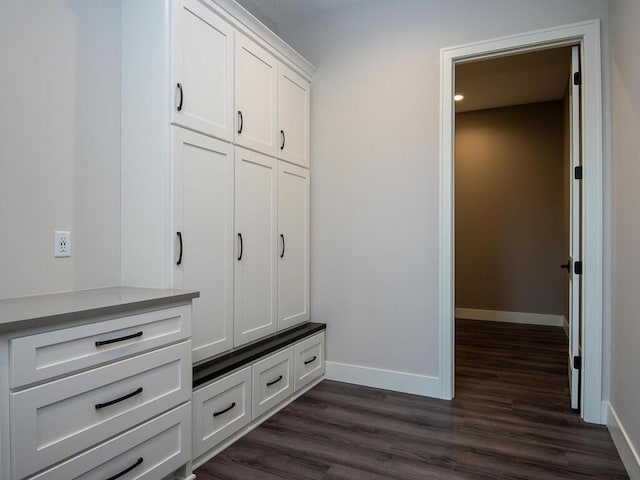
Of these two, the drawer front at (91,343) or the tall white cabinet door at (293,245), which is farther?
the tall white cabinet door at (293,245)

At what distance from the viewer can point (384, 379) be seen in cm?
309

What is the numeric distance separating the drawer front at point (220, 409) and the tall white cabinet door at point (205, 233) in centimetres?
19

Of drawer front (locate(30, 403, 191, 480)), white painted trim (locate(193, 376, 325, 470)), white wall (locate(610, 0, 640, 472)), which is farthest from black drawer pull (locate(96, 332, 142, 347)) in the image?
white wall (locate(610, 0, 640, 472))

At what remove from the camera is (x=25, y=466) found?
1.30 m

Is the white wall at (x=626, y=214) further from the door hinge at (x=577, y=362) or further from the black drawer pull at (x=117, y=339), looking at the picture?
the black drawer pull at (x=117, y=339)

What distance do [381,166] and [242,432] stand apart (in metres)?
1.96

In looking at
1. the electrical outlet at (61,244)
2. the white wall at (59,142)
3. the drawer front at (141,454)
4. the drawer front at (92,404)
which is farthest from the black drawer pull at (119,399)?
the electrical outlet at (61,244)

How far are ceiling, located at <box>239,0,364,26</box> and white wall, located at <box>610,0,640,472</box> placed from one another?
177cm

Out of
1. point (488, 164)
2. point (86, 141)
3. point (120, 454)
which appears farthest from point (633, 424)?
point (488, 164)

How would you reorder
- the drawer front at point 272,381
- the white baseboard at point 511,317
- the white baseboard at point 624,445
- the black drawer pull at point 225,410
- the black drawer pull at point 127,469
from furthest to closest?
the white baseboard at point 511,317
the drawer front at point 272,381
the black drawer pull at point 225,410
the white baseboard at point 624,445
the black drawer pull at point 127,469

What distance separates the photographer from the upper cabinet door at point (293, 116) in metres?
2.95

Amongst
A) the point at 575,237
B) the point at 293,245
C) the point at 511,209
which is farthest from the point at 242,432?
the point at 511,209

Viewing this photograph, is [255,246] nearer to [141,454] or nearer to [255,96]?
[255,96]

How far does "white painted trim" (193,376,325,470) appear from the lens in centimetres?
207
